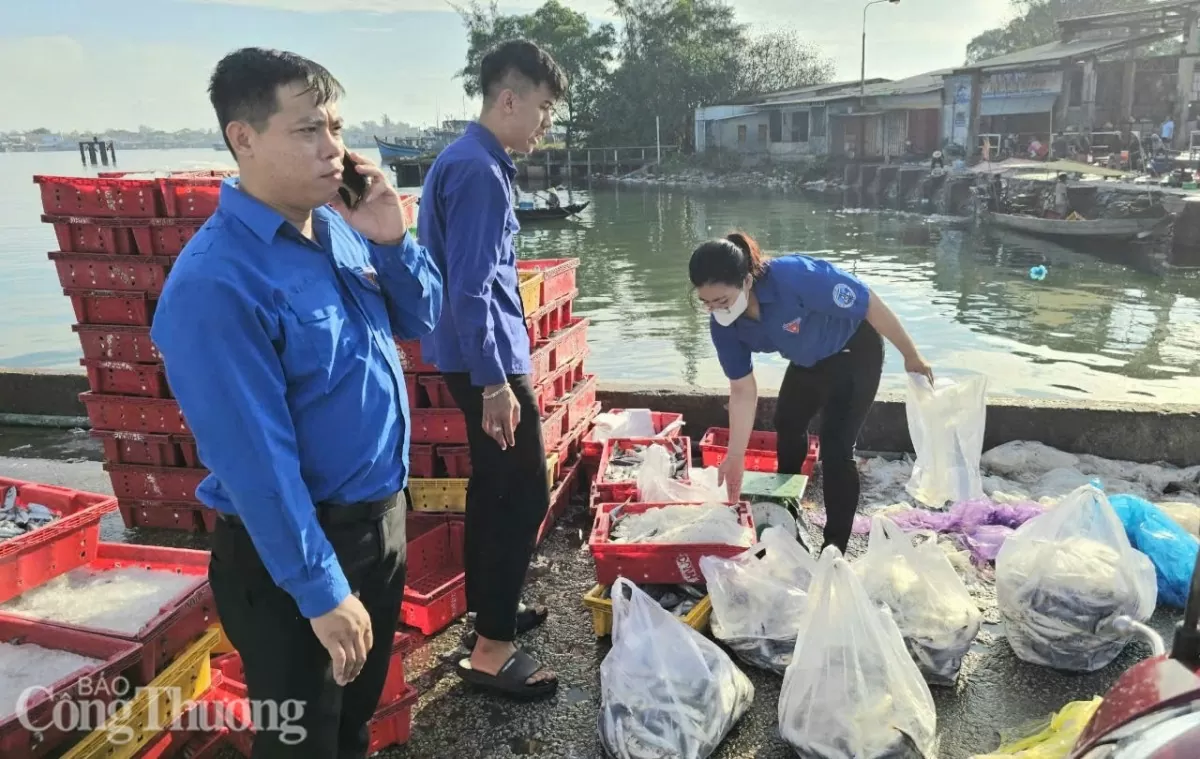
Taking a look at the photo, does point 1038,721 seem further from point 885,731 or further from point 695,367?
point 695,367

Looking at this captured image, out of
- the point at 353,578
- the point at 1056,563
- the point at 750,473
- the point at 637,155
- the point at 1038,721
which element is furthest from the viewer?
the point at 637,155

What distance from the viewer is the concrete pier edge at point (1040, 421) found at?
4.80 meters

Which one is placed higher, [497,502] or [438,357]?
[438,357]

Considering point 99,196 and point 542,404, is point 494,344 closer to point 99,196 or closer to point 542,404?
point 542,404

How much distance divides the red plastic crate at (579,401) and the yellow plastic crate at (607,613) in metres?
1.38

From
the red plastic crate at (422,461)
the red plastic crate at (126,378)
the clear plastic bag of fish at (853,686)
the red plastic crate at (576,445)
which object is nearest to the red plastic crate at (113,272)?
the red plastic crate at (126,378)

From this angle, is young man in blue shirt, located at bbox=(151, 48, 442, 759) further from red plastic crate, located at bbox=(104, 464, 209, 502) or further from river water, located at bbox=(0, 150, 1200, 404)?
red plastic crate, located at bbox=(104, 464, 209, 502)

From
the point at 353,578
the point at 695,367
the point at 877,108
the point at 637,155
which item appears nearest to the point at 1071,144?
the point at 877,108

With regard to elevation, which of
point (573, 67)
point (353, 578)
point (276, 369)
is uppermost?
point (573, 67)

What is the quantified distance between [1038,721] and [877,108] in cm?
3999

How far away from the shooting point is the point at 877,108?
38.3m

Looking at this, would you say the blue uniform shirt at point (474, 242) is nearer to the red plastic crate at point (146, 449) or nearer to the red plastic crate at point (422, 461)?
the red plastic crate at point (422, 461)

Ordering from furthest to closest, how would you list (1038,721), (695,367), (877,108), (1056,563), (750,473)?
1. (877,108)
2. (695,367)
3. (750,473)
4. (1056,563)
5. (1038,721)

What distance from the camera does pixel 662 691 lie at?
8.09 ft
